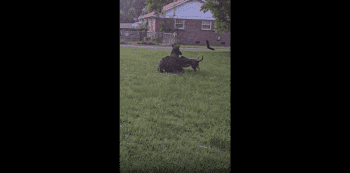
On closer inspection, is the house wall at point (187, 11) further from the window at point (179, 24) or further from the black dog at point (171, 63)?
the black dog at point (171, 63)

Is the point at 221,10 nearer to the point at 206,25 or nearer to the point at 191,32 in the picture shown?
the point at 191,32

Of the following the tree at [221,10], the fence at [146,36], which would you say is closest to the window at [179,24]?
the fence at [146,36]

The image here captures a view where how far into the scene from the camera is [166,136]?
334 centimetres

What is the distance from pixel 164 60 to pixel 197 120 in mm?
4098

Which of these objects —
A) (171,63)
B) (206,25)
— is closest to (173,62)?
(171,63)

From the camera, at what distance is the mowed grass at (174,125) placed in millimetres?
2670

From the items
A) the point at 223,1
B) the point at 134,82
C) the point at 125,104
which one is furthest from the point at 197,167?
the point at 223,1

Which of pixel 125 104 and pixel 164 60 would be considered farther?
pixel 164 60

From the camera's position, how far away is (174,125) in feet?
12.2
